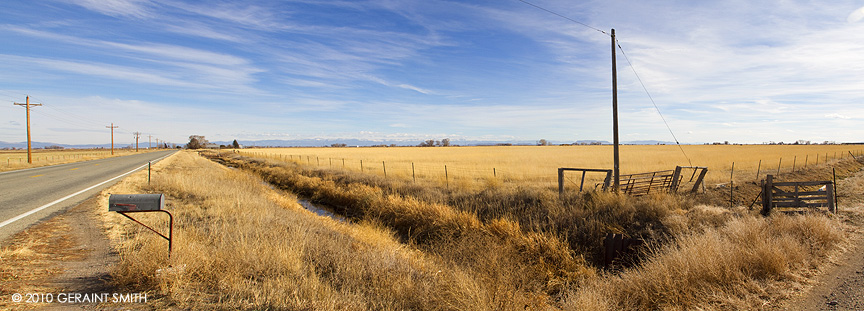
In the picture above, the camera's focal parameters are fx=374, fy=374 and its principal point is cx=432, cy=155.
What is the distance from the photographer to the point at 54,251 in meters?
5.80

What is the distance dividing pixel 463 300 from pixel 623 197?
390 inches

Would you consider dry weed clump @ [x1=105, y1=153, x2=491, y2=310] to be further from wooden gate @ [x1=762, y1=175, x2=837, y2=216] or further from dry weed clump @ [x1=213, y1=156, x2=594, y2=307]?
wooden gate @ [x1=762, y1=175, x2=837, y2=216]

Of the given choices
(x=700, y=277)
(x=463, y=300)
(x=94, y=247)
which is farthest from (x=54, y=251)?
(x=700, y=277)

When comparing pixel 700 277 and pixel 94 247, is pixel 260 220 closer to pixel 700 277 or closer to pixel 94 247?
pixel 94 247

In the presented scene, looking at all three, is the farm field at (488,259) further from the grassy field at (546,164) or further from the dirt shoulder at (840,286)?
the grassy field at (546,164)

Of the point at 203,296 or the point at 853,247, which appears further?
the point at 853,247

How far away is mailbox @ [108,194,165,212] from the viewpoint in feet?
14.4

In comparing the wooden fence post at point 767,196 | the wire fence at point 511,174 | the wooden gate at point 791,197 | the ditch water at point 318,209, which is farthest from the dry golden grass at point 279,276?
the wooden gate at point 791,197

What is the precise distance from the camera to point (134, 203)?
4.48 meters

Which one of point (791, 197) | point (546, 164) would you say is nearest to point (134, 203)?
point (791, 197)

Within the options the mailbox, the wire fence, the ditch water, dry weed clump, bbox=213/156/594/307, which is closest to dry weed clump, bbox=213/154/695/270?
dry weed clump, bbox=213/156/594/307

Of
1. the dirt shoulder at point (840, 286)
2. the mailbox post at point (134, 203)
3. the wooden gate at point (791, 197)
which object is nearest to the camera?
the mailbox post at point (134, 203)

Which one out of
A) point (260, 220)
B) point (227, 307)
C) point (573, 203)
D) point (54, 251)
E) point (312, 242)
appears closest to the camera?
point (227, 307)

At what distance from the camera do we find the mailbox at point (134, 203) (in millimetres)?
4398
